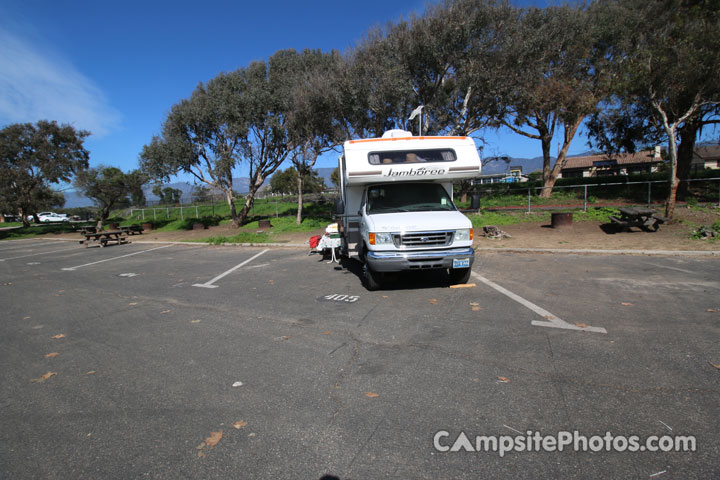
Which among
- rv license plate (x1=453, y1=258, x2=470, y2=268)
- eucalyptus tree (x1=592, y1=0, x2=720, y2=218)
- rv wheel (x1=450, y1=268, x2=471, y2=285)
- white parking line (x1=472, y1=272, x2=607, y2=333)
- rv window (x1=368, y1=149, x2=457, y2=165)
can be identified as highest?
eucalyptus tree (x1=592, y1=0, x2=720, y2=218)

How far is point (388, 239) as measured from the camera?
6.48 m

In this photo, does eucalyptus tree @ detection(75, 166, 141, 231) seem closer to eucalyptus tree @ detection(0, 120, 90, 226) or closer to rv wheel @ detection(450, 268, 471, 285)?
eucalyptus tree @ detection(0, 120, 90, 226)

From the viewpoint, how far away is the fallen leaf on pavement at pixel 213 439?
2.70 metres

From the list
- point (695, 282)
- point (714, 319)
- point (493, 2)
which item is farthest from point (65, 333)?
point (493, 2)

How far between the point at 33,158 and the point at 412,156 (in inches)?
1336

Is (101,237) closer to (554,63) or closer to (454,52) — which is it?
(454,52)

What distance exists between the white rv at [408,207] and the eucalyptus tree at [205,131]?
14.3 meters

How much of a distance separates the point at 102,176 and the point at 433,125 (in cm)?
2369

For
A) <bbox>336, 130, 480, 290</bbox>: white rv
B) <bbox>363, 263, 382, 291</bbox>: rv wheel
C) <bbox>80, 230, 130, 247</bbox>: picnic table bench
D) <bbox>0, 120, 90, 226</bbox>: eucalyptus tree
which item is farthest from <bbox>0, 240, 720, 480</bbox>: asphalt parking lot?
<bbox>0, 120, 90, 226</bbox>: eucalyptus tree

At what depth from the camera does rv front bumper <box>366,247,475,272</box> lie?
639 centimetres

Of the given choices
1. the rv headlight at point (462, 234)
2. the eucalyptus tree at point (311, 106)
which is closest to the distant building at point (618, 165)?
the eucalyptus tree at point (311, 106)

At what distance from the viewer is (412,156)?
769 centimetres

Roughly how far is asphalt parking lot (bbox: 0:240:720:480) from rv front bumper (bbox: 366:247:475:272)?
1.79ft

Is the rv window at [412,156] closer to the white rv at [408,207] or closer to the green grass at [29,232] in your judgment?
the white rv at [408,207]
